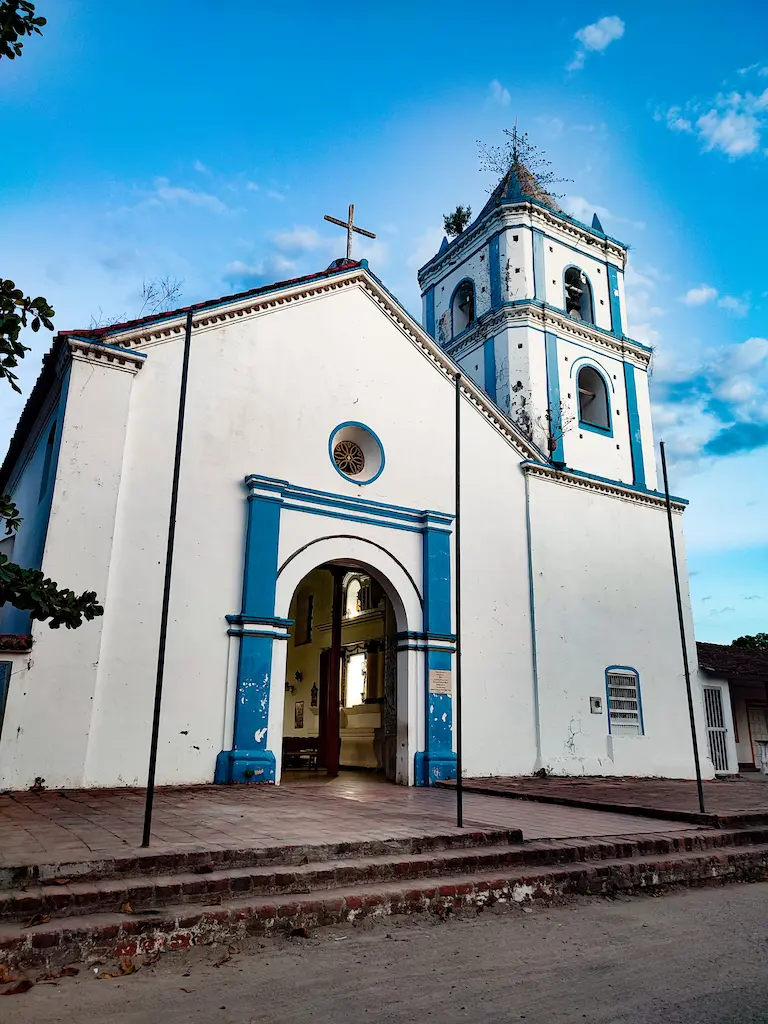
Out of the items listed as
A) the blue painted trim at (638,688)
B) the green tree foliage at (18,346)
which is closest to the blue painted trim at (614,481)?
the blue painted trim at (638,688)

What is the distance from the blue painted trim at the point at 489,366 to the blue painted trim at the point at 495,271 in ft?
2.63

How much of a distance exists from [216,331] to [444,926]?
8.53 m

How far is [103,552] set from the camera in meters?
9.13

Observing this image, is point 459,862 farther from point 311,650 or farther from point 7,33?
point 311,650

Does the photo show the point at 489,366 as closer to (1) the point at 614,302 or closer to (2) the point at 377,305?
(1) the point at 614,302

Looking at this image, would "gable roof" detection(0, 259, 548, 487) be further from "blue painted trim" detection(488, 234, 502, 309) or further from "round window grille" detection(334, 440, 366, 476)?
"blue painted trim" detection(488, 234, 502, 309)

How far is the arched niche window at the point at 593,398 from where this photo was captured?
1611 centimetres

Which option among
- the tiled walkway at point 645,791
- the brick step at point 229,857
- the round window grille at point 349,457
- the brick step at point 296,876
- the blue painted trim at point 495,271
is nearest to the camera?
the brick step at point 296,876

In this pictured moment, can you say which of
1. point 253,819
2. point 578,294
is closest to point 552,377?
point 578,294

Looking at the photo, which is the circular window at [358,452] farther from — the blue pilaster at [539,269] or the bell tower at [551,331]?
the blue pilaster at [539,269]

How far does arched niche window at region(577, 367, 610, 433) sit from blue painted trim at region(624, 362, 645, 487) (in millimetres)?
627

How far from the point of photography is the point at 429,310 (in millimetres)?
18641

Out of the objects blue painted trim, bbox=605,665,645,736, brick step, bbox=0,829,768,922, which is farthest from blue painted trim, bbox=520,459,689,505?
brick step, bbox=0,829,768,922

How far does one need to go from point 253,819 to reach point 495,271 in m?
13.1
